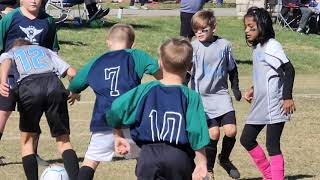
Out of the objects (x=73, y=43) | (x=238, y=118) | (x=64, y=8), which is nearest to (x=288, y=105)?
(x=238, y=118)

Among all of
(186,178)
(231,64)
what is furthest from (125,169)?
(186,178)

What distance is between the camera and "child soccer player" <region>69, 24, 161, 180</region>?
6.11 meters

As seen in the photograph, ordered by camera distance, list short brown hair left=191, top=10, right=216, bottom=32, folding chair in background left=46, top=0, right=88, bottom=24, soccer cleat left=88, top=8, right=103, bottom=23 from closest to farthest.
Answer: short brown hair left=191, top=10, right=216, bottom=32 → folding chair in background left=46, top=0, right=88, bottom=24 → soccer cleat left=88, top=8, right=103, bottom=23

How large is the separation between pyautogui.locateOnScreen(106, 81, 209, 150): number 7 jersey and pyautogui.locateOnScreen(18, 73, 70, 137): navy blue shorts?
1840 millimetres

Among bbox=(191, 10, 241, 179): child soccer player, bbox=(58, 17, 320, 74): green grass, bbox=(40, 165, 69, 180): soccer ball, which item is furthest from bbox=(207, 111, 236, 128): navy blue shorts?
bbox=(58, 17, 320, 74): green grass

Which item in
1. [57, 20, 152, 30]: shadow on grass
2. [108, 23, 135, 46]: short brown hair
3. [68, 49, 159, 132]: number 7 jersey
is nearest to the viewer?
[68, 49, 159, 132]: number 7 jersey

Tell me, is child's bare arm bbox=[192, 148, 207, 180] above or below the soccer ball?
above

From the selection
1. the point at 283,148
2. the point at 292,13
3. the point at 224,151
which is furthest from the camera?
the point at 292,13

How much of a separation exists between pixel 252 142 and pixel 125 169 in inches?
56.1

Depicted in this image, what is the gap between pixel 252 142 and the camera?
7316 millimetres

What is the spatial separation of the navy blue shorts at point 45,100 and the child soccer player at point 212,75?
52.4 inches

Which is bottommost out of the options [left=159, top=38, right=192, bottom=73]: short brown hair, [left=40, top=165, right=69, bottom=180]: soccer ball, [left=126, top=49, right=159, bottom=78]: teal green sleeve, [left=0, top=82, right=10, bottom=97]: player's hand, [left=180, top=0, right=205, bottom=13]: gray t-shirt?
[left=180, top=0, right=205, bottom=13]: gray t-shirt

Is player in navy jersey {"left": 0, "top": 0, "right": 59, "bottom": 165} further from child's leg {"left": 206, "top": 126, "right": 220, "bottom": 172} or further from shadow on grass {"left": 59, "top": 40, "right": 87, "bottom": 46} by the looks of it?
shadow on grass {"left": 59, "top": 40, "right": 87, "bottom": 46}

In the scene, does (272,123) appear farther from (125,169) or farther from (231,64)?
(125,169)
